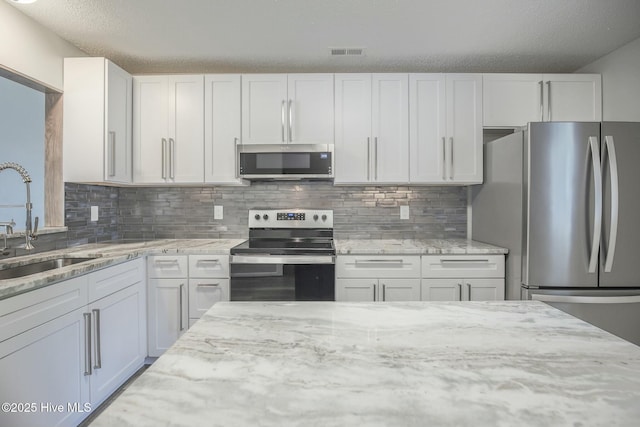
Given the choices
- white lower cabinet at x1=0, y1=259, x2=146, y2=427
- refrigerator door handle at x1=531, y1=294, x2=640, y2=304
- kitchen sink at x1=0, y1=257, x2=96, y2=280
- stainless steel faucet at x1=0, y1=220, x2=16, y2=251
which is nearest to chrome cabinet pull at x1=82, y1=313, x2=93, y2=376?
white lower cabinet at x1=0, y1=259, x2=146, y2=427

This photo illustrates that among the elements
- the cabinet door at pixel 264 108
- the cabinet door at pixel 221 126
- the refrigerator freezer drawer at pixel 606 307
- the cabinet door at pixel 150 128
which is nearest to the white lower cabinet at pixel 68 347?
the cabinet door at pixel 150 128

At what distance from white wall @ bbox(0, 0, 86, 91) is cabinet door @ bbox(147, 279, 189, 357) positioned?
1537 mm

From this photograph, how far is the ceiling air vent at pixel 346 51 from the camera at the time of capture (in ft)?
8.79

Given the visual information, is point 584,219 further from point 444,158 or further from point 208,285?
point 208,285

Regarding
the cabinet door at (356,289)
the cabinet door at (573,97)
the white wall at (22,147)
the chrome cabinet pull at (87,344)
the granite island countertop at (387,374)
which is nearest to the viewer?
the granite island countertop at (387,374)

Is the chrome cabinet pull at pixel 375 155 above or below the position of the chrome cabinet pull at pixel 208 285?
above

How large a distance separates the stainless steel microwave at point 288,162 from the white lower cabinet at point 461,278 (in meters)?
1.05

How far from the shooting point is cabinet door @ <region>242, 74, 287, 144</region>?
9.50 ft

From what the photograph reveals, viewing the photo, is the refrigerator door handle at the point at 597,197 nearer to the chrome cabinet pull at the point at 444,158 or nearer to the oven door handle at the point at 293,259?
the chrome cabinet pull at the point at 444,158

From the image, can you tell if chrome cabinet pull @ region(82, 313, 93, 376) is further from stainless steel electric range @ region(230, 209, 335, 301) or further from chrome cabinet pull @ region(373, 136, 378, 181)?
chrome cabinet pull @ region(373, 136, 378, 181)

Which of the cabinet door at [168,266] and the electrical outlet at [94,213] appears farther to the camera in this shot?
the electrical outlet at [94,213]

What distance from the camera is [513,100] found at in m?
2.89

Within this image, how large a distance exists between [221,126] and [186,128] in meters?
0.28

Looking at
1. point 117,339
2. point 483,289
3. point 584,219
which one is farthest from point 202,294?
point 584,219
